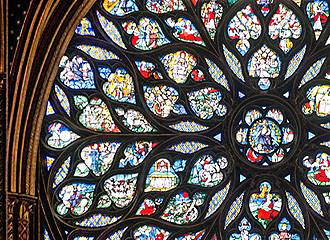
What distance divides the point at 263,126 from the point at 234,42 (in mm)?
1309

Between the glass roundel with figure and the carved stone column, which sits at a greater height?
the glass roundel with figure

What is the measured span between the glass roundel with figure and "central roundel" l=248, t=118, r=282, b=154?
0.6 inches

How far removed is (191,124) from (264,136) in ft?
3.44

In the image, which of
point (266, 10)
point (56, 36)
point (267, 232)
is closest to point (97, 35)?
point (56, 36)

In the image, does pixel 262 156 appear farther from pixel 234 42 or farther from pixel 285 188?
pixel 234 42

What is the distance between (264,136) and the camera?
18734 mm

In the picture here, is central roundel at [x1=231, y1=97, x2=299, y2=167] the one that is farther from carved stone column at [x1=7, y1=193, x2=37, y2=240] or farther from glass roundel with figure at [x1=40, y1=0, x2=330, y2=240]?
carved stone column at [x1=7, y1=193, x2=37, y2=240]

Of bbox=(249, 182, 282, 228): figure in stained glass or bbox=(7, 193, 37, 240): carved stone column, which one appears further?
bbox=(249, 182, 282, 228): figure in stained glass

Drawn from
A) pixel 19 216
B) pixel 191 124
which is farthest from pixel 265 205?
pixel 19 216

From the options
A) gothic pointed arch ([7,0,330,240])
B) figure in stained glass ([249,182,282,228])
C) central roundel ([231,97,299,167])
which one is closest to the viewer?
gothic pointed arch ([7,0,330,240])

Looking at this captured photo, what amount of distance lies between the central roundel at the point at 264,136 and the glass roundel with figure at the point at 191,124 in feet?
0.05

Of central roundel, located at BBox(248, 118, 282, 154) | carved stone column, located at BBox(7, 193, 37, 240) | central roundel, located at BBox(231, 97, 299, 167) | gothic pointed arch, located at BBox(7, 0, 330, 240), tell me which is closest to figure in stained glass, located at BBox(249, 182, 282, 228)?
gothic pointed arch, located at BBox(7, 0, 330, 240)

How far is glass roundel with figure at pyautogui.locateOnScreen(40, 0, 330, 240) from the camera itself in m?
18.3

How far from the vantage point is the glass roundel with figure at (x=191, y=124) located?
18.3m
